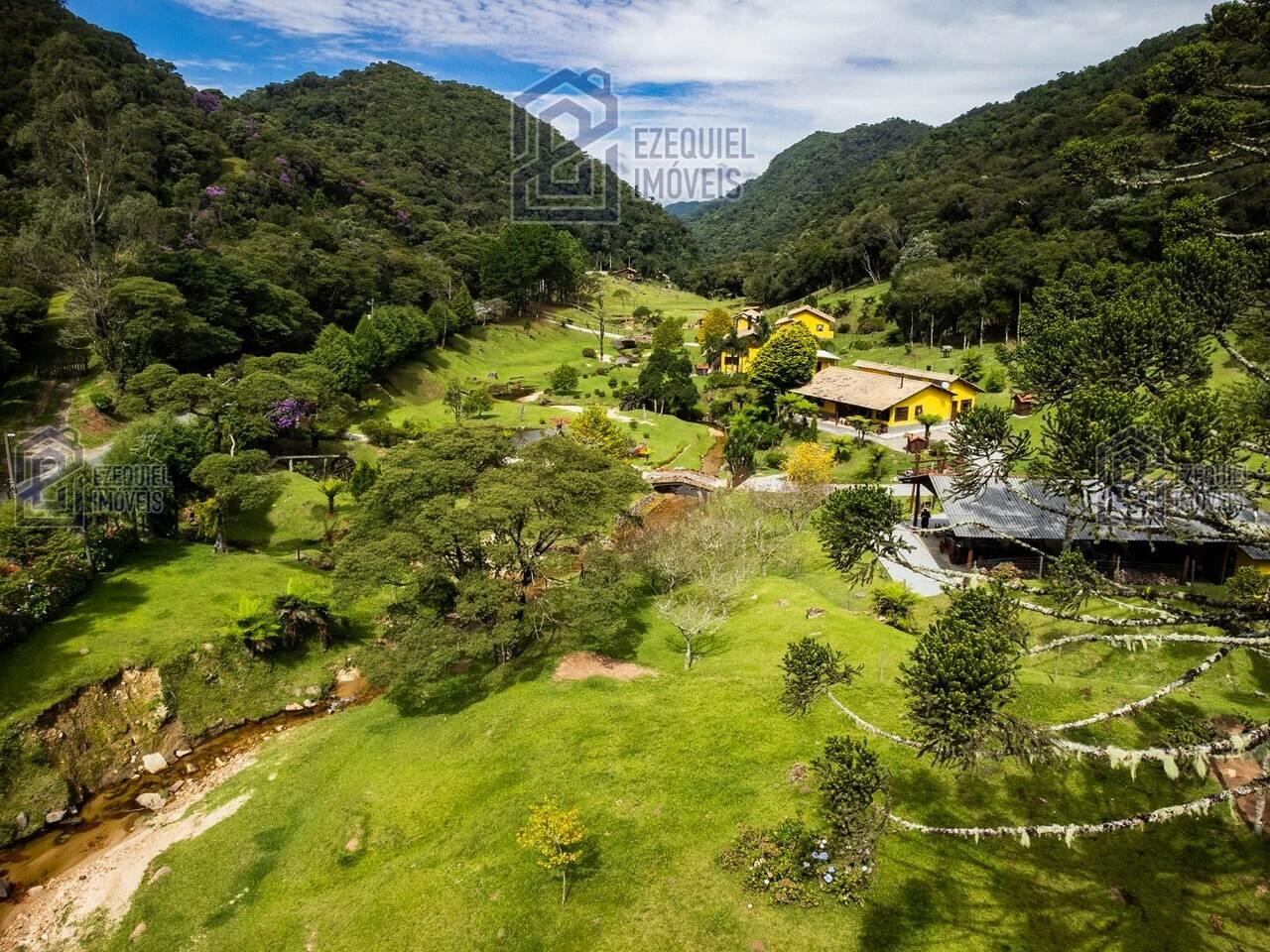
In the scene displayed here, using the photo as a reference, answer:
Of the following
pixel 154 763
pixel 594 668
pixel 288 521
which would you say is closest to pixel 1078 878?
pixel 594 668

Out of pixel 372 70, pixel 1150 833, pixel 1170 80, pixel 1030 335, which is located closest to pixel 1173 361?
pixel 1030 335

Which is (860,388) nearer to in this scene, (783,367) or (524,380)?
(783,367)

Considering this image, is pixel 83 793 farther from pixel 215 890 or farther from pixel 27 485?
pixel 27 485

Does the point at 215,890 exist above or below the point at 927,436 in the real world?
below

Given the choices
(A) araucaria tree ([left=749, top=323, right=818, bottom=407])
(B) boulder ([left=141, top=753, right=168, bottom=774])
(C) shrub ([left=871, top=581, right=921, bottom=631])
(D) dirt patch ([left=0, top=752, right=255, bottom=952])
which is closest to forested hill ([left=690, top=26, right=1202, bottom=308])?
(A) araucaria tree ([left=749, top=323, right=818, bottom=407])

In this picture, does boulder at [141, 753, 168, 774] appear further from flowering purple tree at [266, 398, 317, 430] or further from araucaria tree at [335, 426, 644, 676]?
flowering purple tree at [266, 398, 317, 430]

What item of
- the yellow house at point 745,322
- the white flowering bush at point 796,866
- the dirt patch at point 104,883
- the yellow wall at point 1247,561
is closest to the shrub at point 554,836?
the white flowering bush at point 796,866
